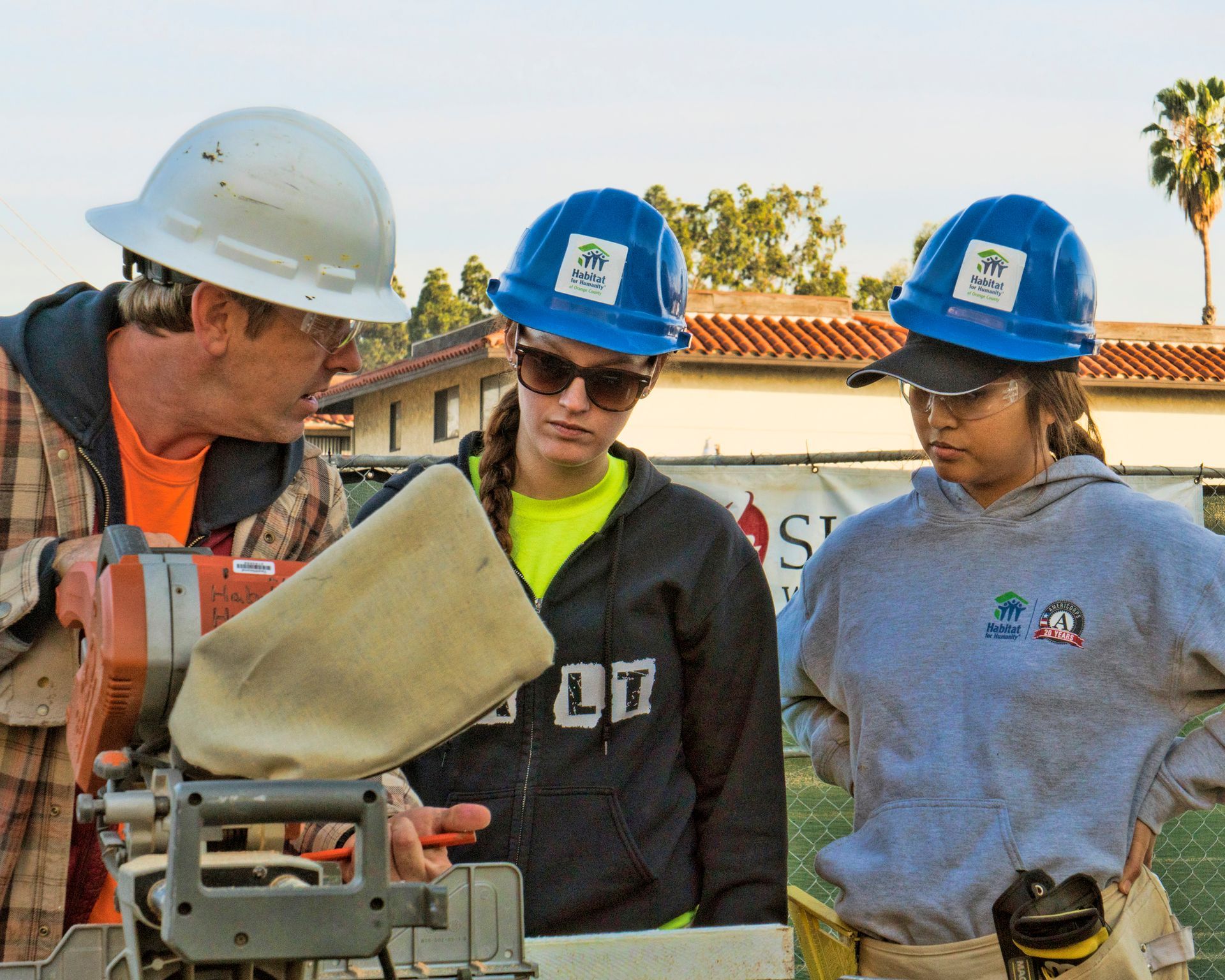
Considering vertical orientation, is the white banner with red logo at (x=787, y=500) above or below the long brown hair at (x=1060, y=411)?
below

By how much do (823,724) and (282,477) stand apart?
131cm

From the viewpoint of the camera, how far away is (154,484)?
8.29ft

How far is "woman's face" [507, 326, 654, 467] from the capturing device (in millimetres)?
2713

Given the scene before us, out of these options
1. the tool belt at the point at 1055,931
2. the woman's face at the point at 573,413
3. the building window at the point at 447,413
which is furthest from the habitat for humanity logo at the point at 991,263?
the building window at the point at 447,413

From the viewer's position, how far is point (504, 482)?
9.20ft

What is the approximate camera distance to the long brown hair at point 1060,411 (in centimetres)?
290

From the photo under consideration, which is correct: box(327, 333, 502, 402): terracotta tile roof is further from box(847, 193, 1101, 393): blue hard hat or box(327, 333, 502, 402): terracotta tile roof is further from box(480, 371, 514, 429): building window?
box(847, 193, 1101, 393): blue hard hat

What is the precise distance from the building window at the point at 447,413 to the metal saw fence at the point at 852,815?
73.4 ft

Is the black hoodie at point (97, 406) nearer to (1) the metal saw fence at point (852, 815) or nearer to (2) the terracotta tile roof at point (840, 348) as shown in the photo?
(1) the metal saw fence at point (852, 815)

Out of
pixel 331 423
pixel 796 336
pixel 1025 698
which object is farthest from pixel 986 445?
pixel 331 423

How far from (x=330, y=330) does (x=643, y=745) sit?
971 mm

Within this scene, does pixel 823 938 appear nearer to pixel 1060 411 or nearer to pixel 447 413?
pixel 1060 411

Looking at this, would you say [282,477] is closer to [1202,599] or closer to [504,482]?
[504,482]

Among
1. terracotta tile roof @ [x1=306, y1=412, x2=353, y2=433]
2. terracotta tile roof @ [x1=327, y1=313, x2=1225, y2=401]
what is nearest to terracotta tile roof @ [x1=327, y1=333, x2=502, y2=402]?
terracotta tile roof @ [x1=327, y1=313, x2=1225, y2=401]
